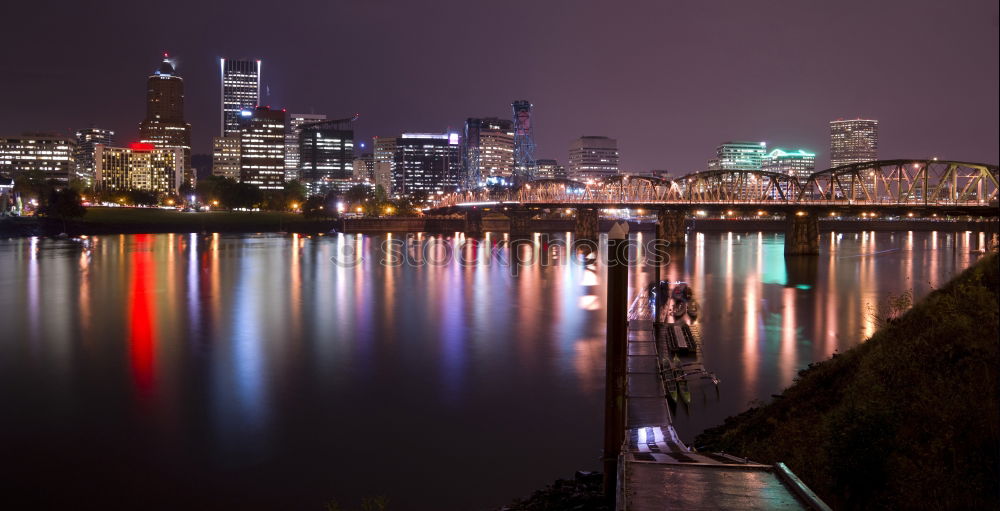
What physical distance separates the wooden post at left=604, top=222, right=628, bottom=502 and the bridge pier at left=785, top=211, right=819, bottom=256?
69356 millimetres

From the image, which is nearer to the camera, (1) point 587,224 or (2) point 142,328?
(2) point 142,328

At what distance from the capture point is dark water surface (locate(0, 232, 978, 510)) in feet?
48.1

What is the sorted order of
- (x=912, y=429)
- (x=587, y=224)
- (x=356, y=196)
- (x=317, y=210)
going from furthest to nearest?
1. (x=356, y=196)
2. (x=317, y=210)
3. (x=587, y=224)
4. (x=912, y=429)

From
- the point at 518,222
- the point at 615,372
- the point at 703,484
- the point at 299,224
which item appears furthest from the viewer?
the point at 299,224

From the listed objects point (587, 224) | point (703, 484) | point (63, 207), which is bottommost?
point (703, 484)

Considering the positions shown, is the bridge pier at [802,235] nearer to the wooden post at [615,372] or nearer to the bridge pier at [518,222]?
the bridge pier at [518,222]

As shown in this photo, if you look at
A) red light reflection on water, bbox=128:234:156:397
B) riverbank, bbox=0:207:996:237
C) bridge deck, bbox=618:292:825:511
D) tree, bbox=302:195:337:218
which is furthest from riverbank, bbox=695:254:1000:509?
tree, bbox=302:195:337:218

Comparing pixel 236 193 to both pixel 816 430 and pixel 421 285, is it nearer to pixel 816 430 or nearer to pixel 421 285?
pixel 421 285

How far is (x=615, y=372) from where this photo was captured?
11602 millimetres

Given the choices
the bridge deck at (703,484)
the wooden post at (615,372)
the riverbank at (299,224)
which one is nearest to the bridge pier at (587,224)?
the riverbank at (299,224)

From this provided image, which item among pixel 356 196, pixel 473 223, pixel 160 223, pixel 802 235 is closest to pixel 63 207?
pixel 160 223

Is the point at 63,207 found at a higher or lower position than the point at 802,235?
higher

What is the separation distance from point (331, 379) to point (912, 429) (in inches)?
643

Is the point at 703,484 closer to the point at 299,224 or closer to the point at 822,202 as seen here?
the point at 822,202
